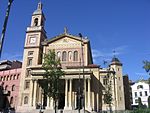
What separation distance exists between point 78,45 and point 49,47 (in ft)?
26.5

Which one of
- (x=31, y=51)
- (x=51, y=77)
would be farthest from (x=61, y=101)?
(x=51, y=77)

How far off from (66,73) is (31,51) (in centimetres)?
1482

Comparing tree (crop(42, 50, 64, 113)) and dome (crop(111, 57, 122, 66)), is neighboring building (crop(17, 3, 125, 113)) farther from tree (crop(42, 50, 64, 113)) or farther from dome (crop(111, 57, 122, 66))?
tree (crop(42, 50, 64, 113))

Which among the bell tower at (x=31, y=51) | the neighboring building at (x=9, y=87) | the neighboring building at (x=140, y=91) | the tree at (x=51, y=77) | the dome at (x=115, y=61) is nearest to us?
the tree at (x=51, y=77)

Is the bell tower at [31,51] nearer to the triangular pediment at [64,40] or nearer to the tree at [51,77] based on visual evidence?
the triangular pediment at [64,40]

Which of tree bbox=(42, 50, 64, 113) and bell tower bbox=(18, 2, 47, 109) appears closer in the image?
tree bbox=(42, 50, 64, 113)

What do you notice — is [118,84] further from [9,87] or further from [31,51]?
[9,87]

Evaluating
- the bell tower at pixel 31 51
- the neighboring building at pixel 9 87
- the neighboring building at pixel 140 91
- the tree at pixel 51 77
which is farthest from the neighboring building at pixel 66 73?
the neighboring building at pixel 140 91

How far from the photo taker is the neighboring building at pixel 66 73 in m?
48.8

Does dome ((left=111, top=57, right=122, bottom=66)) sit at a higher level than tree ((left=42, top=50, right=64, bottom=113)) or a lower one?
higher

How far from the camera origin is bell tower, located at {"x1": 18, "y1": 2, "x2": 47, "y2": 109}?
53.9 meters

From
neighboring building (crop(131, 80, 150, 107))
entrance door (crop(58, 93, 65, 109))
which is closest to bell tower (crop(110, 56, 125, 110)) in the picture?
entrance door (crop(58, 93, 65, 109))

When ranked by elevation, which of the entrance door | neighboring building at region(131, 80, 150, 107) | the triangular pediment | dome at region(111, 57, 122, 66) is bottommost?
the entrance door

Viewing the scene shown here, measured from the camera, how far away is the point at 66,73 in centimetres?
4859
